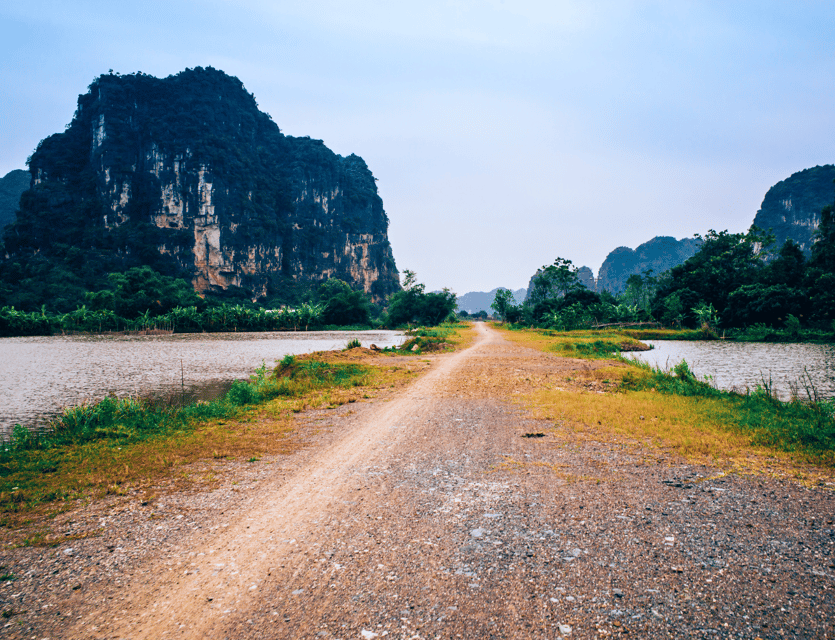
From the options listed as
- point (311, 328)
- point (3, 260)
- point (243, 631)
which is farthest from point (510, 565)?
point (3, 260)

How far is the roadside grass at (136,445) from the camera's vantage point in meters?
5.54

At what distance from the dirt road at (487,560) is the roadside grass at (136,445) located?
5.41 feet

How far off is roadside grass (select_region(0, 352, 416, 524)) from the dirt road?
1.65m

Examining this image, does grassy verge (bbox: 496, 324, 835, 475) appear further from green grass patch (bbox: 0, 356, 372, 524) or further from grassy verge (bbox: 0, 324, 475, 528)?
green grass patch (bbox: 0, 356, 372, 524)

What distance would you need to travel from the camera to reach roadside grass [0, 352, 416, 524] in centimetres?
554

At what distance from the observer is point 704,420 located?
351 inches

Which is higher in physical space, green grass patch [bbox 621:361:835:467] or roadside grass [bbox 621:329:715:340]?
green grass patch [bbox 621:361:835:467]

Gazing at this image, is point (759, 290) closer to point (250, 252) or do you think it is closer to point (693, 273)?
point (693, 273)

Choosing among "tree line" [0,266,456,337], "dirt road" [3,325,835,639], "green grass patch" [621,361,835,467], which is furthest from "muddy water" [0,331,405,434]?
"tree line" [0,266,456,337]

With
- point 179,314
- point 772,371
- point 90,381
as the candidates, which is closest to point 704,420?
point 772,371

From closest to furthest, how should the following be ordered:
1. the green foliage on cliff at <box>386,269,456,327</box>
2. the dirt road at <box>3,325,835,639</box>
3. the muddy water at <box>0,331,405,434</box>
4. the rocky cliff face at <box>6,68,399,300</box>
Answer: the dirt road at <box>3,325,835,639</box>, the muddy water at <box>0,331,405,434</box>, the green foliage on cliff at <box>386,269,456,327</box>, the rocky cliff face at <box>6,68,399,300</box>

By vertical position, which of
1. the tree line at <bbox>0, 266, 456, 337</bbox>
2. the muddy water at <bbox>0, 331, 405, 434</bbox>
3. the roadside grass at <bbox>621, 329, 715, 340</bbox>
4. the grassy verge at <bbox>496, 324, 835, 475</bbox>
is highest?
the tree line at <bbox>0, 266, 456, 337</bbox>

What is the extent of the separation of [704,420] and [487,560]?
7.67 m

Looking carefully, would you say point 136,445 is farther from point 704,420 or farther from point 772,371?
point 772,371
